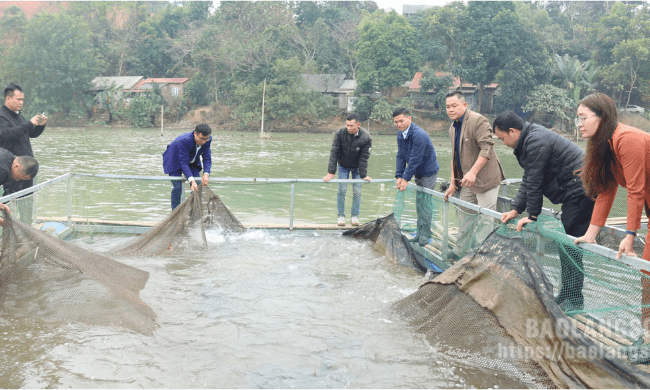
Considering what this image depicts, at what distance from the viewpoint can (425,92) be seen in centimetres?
4778

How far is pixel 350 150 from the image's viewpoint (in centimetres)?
788

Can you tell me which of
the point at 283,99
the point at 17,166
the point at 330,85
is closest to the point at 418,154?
the point at 17,166

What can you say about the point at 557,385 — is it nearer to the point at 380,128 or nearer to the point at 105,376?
the point at 105,376

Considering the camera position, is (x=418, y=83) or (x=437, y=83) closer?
(x=437, y=83)

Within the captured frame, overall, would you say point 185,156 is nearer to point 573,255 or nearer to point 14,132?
point 14,132

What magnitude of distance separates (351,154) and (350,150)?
0.22ft

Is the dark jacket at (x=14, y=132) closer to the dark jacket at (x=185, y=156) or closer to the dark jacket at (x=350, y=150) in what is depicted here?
the dark jacket at (x=185, y=156)

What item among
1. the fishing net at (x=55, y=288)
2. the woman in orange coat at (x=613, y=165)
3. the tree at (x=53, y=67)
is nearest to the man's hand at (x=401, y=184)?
the woman in orange coat at (x=613, y=165)

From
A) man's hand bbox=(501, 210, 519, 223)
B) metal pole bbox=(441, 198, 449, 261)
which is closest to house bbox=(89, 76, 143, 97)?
metal pole bbox=(441, 198, 449, 261)

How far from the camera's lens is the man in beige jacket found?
5.59m

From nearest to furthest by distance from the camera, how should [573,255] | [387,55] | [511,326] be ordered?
[511,326], [573,255], [387,55]

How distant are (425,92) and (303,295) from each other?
44854 millimetres

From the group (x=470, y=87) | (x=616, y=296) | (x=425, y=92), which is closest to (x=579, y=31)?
(x=470, y=87)

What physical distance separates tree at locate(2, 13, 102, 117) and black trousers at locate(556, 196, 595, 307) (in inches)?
2218
